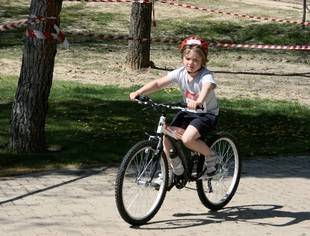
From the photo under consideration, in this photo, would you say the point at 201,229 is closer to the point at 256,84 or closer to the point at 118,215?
the point at 118,215

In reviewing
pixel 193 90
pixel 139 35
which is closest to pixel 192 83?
pixel 193 90

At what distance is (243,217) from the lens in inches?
260

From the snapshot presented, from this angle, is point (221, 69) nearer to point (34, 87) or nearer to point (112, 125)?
point (112, 125)

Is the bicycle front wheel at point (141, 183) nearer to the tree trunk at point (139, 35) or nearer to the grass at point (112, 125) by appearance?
the grass at point (112, 125)

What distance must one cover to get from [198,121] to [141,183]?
0.74 metres

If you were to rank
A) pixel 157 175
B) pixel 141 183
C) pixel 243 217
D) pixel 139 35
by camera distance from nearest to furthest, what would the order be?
pixel 141 183, pixel 157 175, pixel 243 217, pixel 139 35

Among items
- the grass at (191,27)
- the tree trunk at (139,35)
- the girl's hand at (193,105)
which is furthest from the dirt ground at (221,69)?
the girl's hand at (193,105)

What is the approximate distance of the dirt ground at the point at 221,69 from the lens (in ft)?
49.0

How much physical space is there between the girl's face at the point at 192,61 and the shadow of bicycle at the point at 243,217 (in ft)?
4.38

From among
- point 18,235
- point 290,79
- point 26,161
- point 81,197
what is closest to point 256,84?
point 290,79

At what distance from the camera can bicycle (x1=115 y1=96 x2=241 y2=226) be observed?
19.4 ft

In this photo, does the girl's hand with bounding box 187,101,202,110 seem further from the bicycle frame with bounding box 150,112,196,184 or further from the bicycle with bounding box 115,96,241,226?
the bicycle frame with bounding box 150,112,196,184

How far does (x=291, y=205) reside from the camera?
7.03 metres

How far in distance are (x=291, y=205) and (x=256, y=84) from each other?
8823mm
